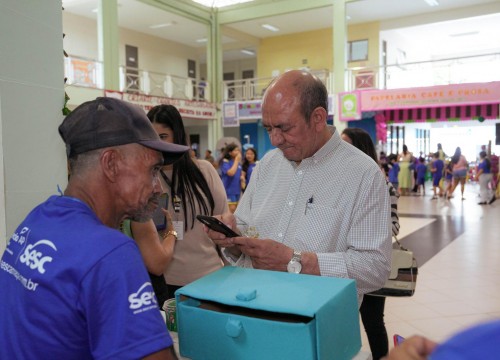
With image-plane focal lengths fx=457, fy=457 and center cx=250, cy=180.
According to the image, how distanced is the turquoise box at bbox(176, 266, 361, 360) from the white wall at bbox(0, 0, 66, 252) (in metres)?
1.90

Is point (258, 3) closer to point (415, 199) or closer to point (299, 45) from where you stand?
point (299, 45)

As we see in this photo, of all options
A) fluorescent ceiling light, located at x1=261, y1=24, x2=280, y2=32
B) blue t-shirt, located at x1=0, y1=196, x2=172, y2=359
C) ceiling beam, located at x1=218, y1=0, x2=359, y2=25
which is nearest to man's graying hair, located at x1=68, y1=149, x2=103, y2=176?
blue t-shirt, located at x1=0, y1=196, x2=172, y2=359

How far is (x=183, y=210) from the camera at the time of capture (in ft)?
7.71

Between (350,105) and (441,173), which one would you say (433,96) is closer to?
(350,105)

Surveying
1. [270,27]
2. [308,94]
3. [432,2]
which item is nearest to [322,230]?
[308,94]

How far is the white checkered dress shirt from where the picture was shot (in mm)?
1519

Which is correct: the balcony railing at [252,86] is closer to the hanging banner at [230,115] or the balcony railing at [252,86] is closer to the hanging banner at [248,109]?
the hanging banner at [230,115]

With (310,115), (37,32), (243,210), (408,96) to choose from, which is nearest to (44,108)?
(37,32)

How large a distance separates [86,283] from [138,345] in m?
0.14

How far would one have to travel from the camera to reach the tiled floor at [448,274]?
13.0 feet

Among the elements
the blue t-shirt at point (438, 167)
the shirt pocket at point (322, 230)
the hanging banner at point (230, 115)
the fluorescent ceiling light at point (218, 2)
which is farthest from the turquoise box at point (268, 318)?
the blue t-shirt at point (438, 167)

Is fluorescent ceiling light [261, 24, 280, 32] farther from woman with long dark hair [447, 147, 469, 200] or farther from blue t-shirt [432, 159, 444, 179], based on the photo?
woman with long dark hair [447, 147, 469, 200]

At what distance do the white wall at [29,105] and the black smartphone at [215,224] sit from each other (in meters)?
1.59

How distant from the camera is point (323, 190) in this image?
1.67m
